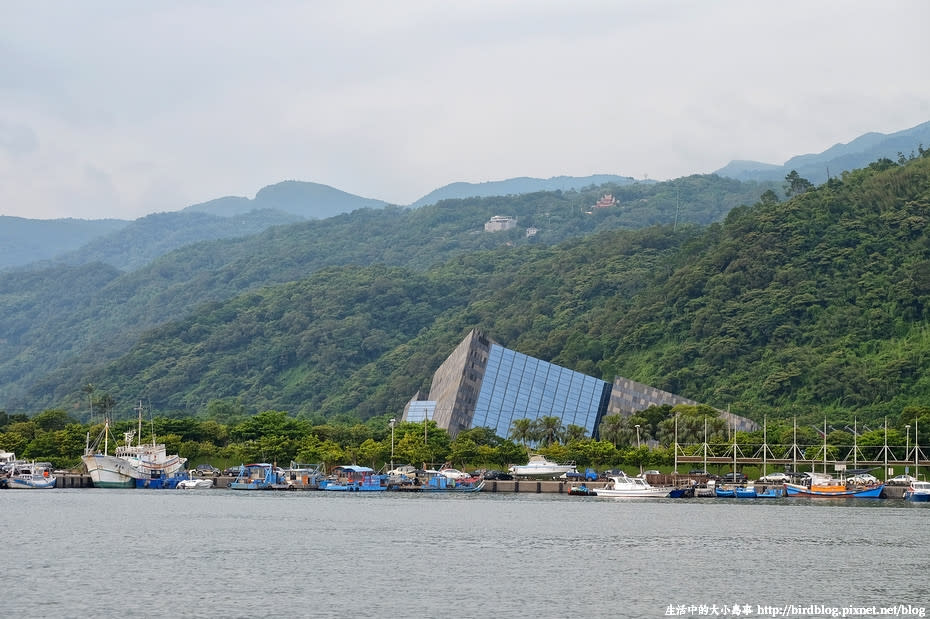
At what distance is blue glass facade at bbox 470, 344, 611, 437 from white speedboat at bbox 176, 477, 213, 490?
28414mm

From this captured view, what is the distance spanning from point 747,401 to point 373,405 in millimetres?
63766

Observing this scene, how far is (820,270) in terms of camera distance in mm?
144500

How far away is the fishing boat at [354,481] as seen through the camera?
325ft

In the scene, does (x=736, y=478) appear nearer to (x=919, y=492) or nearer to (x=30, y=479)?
(x=919, y=492)

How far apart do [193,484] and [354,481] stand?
11960mm

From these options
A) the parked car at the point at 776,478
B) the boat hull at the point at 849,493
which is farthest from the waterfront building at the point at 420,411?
the boat hull at the point at 849,493

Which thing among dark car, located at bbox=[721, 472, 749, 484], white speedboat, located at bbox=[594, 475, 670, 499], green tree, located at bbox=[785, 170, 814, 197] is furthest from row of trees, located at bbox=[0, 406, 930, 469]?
Answer: green tree, located at bbox=[785, 170, 814, 197]

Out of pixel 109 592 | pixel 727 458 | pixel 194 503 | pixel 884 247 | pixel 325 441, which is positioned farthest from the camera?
pixel 884 247

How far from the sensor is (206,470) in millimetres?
108750

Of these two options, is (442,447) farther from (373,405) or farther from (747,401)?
(373,405)

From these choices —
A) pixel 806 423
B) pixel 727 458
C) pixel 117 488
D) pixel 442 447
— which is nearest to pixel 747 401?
pixel 806 423

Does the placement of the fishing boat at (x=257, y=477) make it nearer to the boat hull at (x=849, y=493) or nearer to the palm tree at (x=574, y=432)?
the palm tree at (x=574, y=432)

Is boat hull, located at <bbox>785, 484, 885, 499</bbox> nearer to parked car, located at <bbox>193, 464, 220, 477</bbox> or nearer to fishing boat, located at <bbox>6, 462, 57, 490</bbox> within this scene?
parked car, located at <bbox>193, 464, 220, 477</bbox>

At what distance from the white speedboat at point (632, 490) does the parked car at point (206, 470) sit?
105ft
